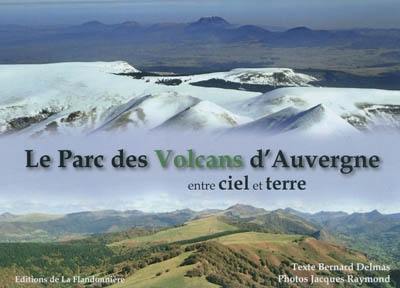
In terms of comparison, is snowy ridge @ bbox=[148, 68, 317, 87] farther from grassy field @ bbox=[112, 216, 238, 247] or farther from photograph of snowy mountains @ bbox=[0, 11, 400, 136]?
grassy field @ bbox=[112, 216, 238, 247]

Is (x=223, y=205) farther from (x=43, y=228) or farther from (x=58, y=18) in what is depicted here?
(x=58, y=18)

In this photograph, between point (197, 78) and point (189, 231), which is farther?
point (197, 78)

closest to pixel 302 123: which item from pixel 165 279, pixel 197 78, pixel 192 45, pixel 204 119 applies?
pixel 204 119

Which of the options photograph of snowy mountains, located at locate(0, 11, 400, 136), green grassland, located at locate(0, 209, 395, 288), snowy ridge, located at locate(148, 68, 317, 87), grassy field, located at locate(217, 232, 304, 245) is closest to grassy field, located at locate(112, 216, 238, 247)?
green grassland, located at locate(0, 209, 395, 288)

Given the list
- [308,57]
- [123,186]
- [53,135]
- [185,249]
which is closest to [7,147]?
[53,135]

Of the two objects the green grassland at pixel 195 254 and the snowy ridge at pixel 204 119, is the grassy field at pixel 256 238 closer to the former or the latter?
the green grassland at pixel 195 254

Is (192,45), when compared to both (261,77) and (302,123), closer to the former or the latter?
(261,77)
